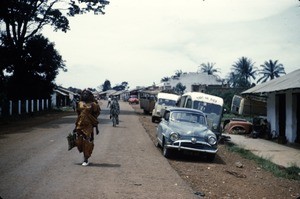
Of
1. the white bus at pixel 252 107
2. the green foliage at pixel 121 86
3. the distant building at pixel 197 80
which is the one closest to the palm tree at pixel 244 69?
the distant building at pixel 197 80

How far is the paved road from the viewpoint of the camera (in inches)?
264

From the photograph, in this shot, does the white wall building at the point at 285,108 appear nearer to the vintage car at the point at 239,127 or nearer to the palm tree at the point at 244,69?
the vintage car at the point at 239,127

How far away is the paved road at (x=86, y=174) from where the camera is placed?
22.0 feet

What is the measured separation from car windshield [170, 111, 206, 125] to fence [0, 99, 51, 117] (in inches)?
748

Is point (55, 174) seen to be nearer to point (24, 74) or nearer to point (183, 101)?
point (183, 101)

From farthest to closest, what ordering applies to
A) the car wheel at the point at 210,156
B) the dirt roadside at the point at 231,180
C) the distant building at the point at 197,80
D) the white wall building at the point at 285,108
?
the distant building at the point at 197,80 < the white wall building at the point at 285,108 < the car wheel at the point at 210,156 < the dirt roadside at the point at 231,180

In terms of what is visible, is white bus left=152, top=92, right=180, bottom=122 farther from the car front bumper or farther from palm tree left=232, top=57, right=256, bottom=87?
palm tree left=232, top=57, right=256, bottom=87

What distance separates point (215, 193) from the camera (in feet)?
24.5

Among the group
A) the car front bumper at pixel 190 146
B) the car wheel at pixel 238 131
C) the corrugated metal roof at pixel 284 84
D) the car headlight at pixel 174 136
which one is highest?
the corrugated metal roof at pixel 284 84

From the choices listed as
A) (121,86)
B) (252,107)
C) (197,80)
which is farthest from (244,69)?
(121,86)

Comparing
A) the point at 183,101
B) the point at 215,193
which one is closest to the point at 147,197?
the point at 215,193

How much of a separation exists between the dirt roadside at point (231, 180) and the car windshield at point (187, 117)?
5.27ft

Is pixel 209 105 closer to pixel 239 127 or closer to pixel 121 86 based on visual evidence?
pixel 239 127

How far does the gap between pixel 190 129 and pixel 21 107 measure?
2513 centimetres
